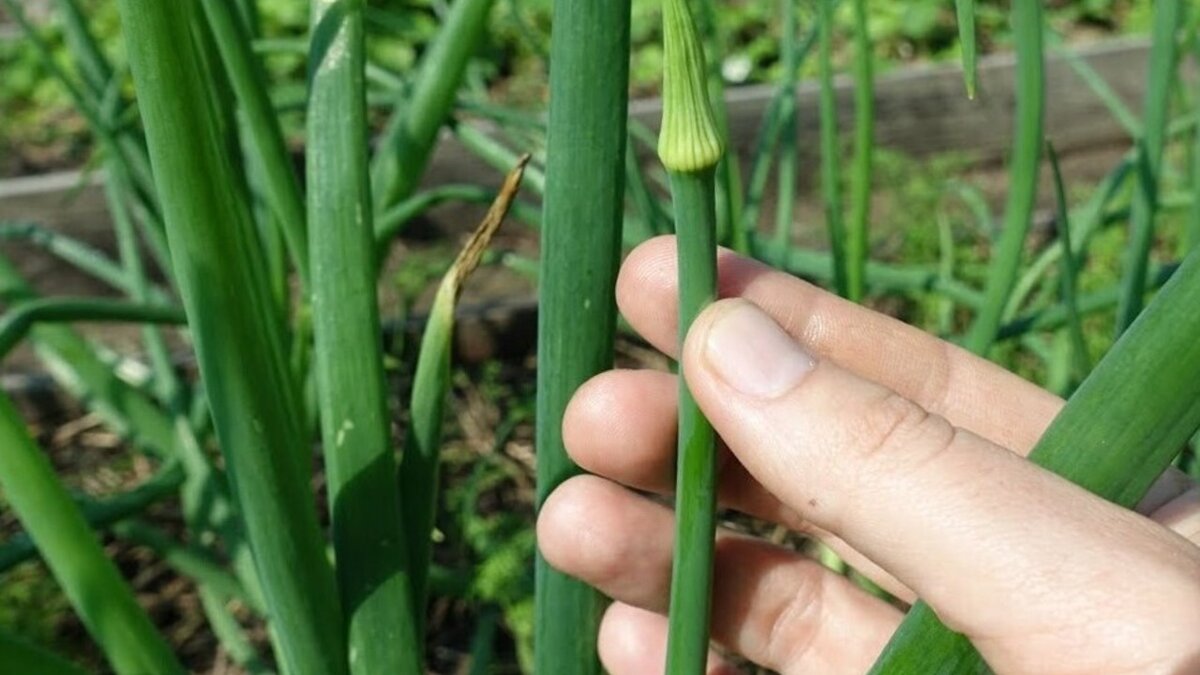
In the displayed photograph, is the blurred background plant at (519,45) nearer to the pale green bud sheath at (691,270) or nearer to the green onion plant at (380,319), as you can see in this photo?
the green onion plant at (380,319)

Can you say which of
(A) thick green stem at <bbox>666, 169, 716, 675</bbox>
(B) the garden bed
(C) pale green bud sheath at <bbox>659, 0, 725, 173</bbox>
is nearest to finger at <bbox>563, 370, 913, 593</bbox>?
(A) thick green stem at <bbox>666, 169, 716, 675</bbox>

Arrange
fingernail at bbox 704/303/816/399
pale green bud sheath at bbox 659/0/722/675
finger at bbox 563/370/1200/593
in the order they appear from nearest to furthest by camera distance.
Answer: pale green bud sheath at bbox 659/0/722/675 → fingernail at bbox 704/303/816/399 → finger at bbox 563/370/1200/593

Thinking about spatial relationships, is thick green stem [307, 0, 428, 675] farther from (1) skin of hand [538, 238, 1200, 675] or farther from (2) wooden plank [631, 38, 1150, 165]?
(2) wooden plank [631, 38, 1150, 165]

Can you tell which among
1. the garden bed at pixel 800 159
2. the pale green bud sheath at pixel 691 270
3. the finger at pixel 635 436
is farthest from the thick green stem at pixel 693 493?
the garden bed at pixel 800 159

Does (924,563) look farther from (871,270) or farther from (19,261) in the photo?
(19,261)

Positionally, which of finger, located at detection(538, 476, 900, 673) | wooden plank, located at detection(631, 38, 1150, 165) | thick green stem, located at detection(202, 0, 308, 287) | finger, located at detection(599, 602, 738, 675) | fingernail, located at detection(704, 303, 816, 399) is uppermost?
thick green stem, located at detection(202, 0, 308, 287)

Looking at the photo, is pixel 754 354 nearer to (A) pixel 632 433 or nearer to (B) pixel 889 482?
(B) pixel 889 482

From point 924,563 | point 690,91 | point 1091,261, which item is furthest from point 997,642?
point 1091,261

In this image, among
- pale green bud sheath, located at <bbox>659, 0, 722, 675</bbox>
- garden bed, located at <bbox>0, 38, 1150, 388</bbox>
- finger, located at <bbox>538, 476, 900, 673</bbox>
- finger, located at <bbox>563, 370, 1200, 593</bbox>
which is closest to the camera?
pale green bud sheath, located at <bbox>659, 0, 722, 675</bbox>
